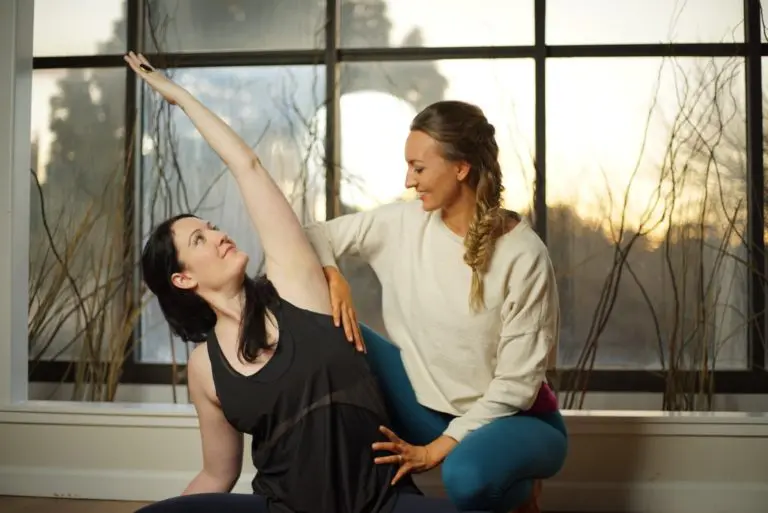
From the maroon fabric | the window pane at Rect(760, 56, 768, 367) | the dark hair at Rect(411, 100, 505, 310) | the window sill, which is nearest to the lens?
the dark hair at Rect(411, 100, 505, 310)

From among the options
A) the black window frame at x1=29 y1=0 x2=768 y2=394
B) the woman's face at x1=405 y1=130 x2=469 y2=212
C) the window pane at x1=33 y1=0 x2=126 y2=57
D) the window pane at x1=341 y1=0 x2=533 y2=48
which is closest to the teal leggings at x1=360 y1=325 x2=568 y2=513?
the woman's face at x1=405 y1=130 x2=469 y2=212

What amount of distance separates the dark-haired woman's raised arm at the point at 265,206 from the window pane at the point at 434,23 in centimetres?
234

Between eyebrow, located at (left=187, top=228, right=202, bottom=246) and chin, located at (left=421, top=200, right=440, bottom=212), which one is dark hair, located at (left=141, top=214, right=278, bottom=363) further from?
chin, located at (left=421, top=200, right=440, bottom=212)

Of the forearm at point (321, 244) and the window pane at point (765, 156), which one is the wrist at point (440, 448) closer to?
the forearm at point (321, 244)

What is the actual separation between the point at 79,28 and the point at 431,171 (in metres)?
2.97

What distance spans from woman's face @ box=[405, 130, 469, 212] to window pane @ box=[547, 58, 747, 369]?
2.08 meters

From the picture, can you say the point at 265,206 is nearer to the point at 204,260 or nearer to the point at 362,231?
the point at 204,260

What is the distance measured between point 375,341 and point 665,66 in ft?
8.38

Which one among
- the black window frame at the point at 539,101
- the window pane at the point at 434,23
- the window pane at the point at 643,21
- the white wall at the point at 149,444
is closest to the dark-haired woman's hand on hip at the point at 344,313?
the white wall at the point at 149,444

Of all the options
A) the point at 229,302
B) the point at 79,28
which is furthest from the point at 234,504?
the point at 79,28

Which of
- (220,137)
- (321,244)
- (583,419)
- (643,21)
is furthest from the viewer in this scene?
(643,21)

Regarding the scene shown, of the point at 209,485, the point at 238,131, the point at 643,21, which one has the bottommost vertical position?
the point at 209,485

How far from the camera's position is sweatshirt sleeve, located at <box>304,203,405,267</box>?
2.33m

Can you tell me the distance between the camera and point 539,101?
4.14 metres
